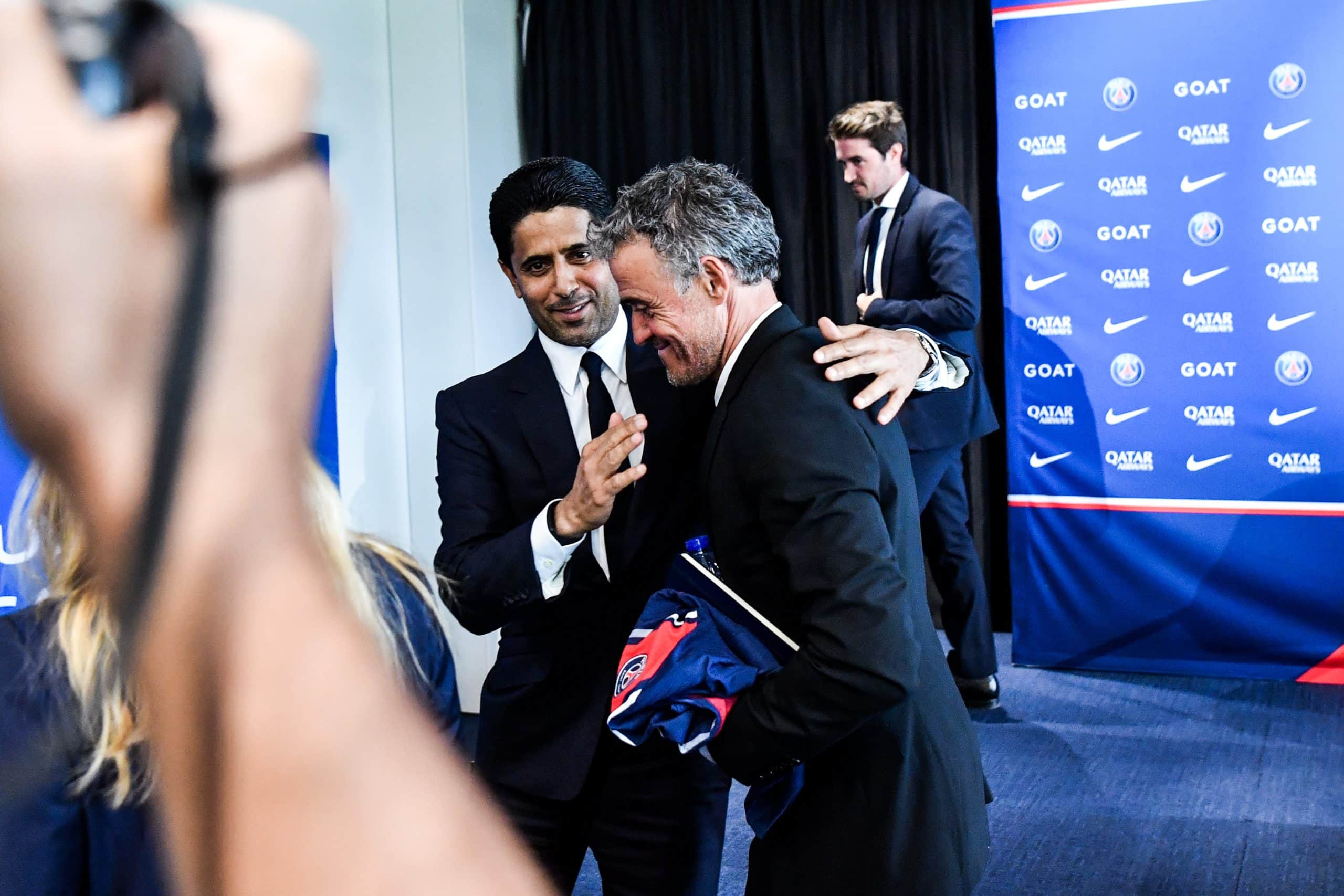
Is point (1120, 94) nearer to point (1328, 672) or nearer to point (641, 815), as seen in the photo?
point (1328, 672)

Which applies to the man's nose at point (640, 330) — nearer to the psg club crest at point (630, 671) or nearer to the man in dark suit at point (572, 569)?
the man in dark suit at point (572, 569)

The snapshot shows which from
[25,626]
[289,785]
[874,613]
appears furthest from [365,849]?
[874,613]

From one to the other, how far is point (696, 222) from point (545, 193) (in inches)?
17.0

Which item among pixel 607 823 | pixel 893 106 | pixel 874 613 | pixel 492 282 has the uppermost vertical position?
pixel 893 106

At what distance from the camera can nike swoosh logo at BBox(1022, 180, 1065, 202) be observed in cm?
440

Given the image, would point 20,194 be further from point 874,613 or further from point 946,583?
point 946,583

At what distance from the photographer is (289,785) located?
0.24 metres

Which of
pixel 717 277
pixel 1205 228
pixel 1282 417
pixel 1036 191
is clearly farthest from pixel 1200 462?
pixel 717 277

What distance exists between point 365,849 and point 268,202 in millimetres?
132

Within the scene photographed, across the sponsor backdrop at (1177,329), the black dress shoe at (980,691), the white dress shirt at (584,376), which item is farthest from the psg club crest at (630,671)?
the sponsor backdrop at (1177,329)

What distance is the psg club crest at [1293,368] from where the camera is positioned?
4.17m

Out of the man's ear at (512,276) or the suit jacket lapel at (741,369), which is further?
the man's ear at (512,276)

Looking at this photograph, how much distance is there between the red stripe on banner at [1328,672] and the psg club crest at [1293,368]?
975 millimetres

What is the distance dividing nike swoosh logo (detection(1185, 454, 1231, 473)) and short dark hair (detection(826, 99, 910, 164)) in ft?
4.98
